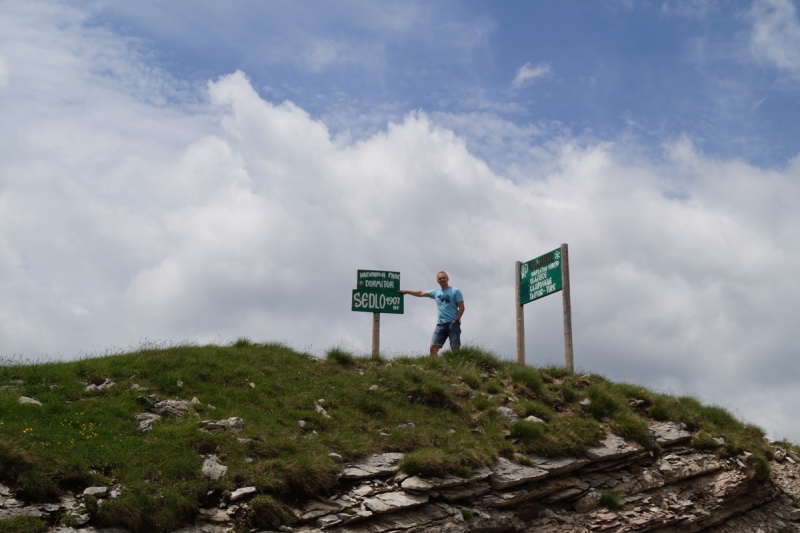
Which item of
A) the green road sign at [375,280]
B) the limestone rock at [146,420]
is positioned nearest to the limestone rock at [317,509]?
the limestone rock at [146,420]

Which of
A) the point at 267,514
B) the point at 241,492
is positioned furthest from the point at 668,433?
the point at 241,492

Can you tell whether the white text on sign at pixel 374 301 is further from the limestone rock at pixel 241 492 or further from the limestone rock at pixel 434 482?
the limestone rock at pixel 241 492

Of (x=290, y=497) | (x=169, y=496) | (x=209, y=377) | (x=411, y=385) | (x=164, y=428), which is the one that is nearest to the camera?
(x=169, y=496)

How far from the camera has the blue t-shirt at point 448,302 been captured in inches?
728

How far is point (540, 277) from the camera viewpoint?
19719 millimetres

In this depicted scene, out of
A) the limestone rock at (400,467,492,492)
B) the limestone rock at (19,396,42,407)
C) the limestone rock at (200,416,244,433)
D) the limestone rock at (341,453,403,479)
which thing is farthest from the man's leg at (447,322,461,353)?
the limestone rock at (19,396,42,407)

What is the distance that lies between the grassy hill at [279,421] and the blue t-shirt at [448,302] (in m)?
1.05

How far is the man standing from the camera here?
728 inches

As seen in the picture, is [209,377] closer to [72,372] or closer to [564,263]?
[72,372]

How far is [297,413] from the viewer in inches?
531

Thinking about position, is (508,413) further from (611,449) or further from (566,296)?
(566,296)

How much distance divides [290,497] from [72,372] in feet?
17.5

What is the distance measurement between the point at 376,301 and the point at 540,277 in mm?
4672

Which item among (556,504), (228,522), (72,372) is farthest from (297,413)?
(556,504)
